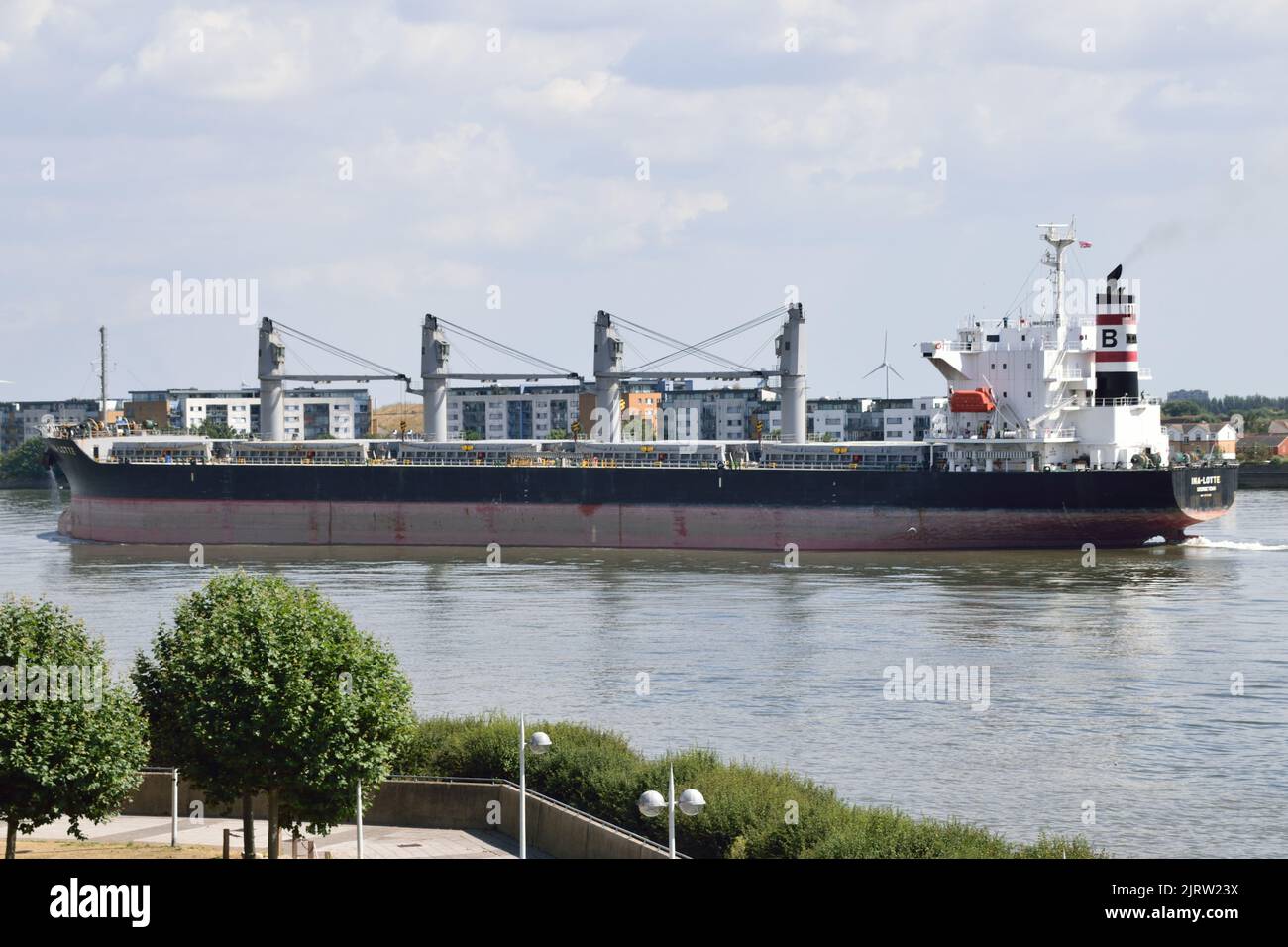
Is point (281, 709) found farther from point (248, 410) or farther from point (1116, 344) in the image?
point (248, 410)

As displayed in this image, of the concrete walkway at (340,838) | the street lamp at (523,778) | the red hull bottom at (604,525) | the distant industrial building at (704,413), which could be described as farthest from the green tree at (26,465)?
the street lamp at (523,778)

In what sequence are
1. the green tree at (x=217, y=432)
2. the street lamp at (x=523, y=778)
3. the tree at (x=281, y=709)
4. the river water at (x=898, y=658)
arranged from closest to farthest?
the street lamp at (x=523, y=778) → the tree at (x=281, y=709) → the river water at (x=898, y=658) → the green tree at (x=217, y=432)

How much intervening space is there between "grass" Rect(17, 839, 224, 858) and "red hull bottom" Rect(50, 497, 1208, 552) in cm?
3808

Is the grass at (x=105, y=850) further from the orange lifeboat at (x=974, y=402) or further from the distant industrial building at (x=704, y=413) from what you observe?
the distant industrial building at (x=704, y=413)

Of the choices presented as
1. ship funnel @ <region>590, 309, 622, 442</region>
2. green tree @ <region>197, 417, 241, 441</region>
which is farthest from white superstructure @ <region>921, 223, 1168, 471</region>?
green tree @ <region>197, 417, 241, 441</region>

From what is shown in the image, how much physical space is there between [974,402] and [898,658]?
2646cm

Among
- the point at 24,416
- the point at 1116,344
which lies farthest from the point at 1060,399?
the point at 24,416

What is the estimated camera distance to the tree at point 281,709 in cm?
1927

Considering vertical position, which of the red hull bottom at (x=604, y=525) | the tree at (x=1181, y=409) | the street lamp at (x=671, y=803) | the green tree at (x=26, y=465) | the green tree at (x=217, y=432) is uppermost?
the tree at (x=1181, y=409)

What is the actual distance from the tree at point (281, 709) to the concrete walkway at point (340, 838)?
1.97 ft

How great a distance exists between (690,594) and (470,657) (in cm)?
1149
